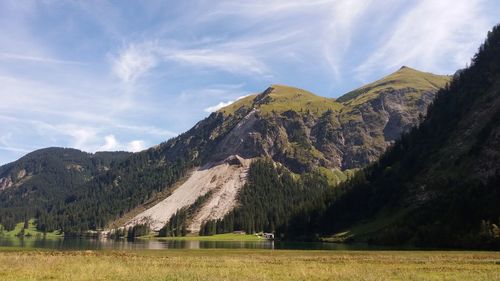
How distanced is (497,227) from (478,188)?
35.5 metres

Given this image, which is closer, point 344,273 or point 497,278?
point 497,278

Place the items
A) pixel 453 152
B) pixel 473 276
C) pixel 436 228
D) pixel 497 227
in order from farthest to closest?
pixel 453 152 < pixel 436 228 < pixel 497 227 < pixel 473 276

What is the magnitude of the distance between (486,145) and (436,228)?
44252 millimetres

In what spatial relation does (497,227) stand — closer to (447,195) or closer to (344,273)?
(447,195)

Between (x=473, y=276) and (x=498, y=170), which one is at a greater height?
(x=498, y=170)

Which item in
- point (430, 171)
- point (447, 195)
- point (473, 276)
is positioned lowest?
point (473, 276)

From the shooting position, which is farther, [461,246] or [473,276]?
[461,246]

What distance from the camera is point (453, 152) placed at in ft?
633

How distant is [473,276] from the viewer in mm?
40688

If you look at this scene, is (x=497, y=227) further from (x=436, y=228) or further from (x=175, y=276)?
(x=175, y=276)

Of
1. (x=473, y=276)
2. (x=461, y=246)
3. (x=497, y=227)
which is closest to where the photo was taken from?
(x=473, y=276)

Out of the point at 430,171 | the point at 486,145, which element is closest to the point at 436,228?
the point at 486,145

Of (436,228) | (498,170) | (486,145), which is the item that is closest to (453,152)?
(486,145)

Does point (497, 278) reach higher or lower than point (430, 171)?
lower
